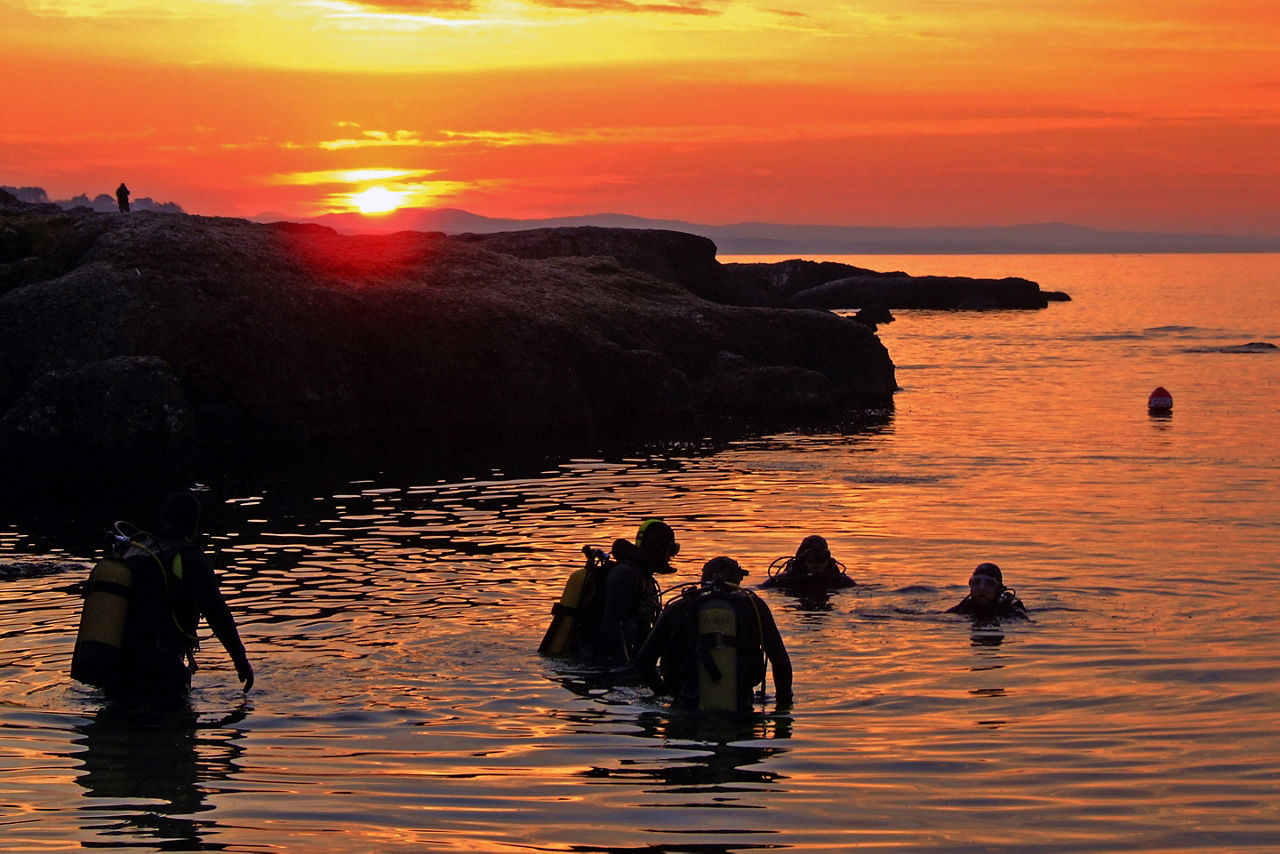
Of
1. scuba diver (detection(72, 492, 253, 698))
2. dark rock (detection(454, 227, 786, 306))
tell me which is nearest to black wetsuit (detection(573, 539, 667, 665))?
scuba diver (detection(72, 492, 253, 698))

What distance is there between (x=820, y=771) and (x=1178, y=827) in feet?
8.05

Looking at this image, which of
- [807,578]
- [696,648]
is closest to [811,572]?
[807,578]

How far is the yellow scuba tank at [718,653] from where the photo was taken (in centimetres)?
1076

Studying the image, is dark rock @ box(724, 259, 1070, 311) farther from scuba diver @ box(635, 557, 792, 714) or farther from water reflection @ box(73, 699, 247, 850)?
water reflection @ box(73, 699, 247, 850)

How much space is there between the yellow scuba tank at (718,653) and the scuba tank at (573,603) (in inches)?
86.9

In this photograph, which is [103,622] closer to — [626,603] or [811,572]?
[626,603]

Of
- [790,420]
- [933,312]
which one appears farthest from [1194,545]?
[933,312]

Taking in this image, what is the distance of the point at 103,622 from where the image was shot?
10.8 m

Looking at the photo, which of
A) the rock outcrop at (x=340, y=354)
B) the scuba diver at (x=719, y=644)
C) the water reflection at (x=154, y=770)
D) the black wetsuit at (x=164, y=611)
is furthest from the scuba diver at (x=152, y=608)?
the rock outcrop at (x=340, y=354)

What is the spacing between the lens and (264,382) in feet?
104

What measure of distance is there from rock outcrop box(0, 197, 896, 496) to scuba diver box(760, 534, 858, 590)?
1501 cm

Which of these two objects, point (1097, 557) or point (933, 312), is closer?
point (1097, 557)

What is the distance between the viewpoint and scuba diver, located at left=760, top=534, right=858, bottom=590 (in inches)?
673

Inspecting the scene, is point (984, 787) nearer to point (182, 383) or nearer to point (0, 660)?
point (0, 660)
